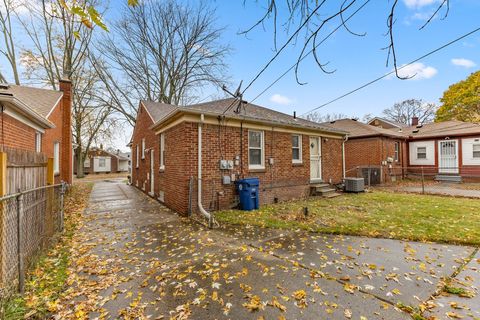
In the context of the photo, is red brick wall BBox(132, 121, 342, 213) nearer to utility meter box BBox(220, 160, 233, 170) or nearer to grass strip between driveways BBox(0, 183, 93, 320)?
utility meter box BBox(220, 160, 233, 170)

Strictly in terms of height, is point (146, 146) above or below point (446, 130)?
below

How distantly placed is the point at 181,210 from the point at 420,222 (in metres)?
7.10

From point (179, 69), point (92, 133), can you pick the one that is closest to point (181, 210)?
point (179, 69)

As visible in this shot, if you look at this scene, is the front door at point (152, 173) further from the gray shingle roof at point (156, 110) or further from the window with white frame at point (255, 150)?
the window with white frame at point (255, 150)

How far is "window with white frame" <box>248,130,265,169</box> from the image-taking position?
347 inches

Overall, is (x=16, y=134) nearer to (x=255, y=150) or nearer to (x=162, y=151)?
(x=162, y=151)

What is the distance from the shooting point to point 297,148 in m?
Answer: 10.4

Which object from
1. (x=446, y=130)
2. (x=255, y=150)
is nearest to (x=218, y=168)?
(x=255, y=150)

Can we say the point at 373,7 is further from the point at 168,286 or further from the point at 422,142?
the point at 422,142

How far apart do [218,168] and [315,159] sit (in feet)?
18.6

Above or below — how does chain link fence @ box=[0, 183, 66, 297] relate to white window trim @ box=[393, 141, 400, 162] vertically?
below

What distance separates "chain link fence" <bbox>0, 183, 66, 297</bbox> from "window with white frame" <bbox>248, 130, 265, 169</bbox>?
240 inches

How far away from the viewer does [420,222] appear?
6.16 meters

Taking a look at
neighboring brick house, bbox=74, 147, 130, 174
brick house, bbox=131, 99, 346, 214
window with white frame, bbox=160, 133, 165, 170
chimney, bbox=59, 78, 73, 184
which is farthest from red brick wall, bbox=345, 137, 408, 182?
neighboring brick house, bbox=74, 147, 130, 174
